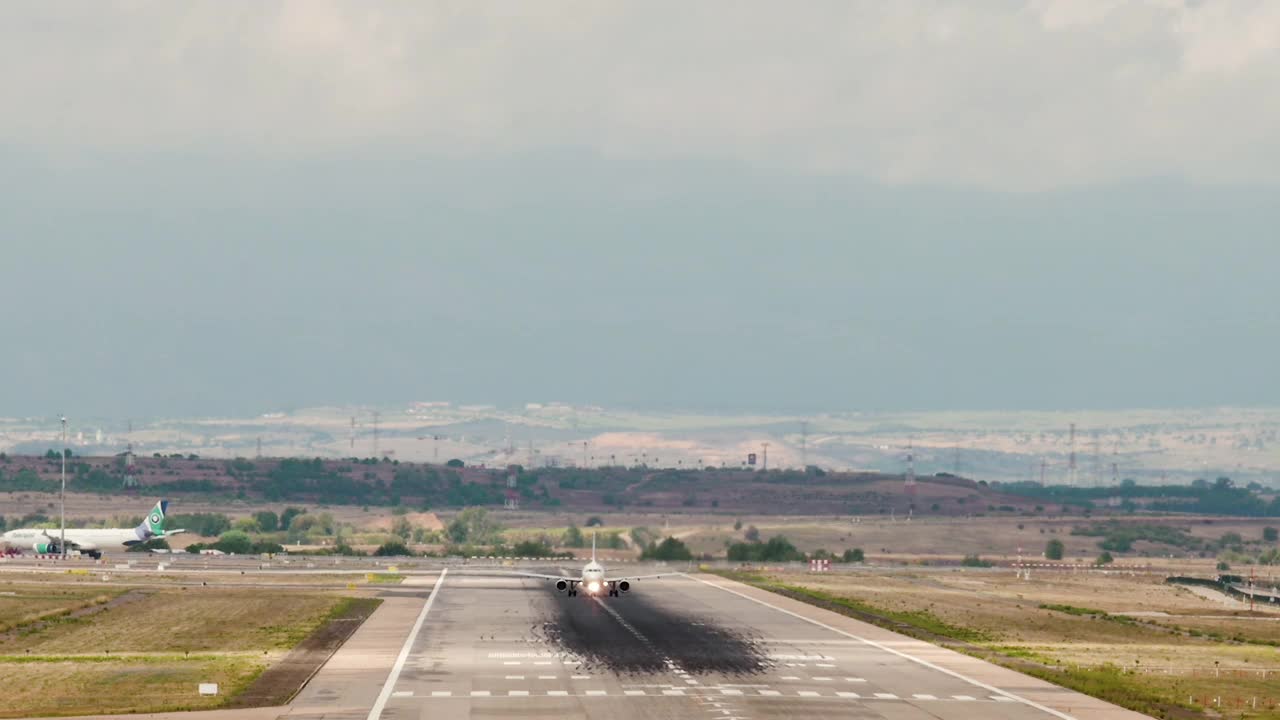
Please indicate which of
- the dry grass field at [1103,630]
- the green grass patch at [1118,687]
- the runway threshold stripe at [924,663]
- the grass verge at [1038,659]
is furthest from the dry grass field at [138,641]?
the dry grass field at [1103,630]

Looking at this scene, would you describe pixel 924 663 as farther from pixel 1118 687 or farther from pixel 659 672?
pixel 659 672

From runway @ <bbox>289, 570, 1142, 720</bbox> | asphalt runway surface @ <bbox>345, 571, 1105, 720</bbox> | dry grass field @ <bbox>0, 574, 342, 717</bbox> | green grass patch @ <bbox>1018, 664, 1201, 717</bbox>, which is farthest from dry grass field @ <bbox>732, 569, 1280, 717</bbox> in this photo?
dry grass field @ <bbox>0, 574, 342, 717</bbox>

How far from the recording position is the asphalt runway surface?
5800 cm

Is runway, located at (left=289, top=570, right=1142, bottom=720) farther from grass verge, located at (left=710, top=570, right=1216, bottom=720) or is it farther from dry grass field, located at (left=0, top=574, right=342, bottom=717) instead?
dry grass field, located at (left=0, top=574, right=342, bottom=717)

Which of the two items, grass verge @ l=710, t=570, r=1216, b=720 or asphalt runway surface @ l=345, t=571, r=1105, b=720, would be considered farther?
grass verge @ l=710, t=570, r=1216, b=720

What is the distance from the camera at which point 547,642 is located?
84.3m

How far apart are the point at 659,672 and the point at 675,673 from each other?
2.32ft

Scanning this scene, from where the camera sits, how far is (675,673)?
6969 centimetres

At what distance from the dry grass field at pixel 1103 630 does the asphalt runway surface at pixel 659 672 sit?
258 inches

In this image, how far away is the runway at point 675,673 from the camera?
5800cm

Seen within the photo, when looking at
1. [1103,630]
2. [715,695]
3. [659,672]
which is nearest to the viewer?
[715,695]

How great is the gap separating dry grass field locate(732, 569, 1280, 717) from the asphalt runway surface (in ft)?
21.5

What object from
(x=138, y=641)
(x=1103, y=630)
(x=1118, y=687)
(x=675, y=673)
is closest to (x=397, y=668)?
(x=675, y=673)

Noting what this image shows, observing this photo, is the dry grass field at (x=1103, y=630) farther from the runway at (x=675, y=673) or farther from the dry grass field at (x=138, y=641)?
the dry grass field at (x=138, y=641)
